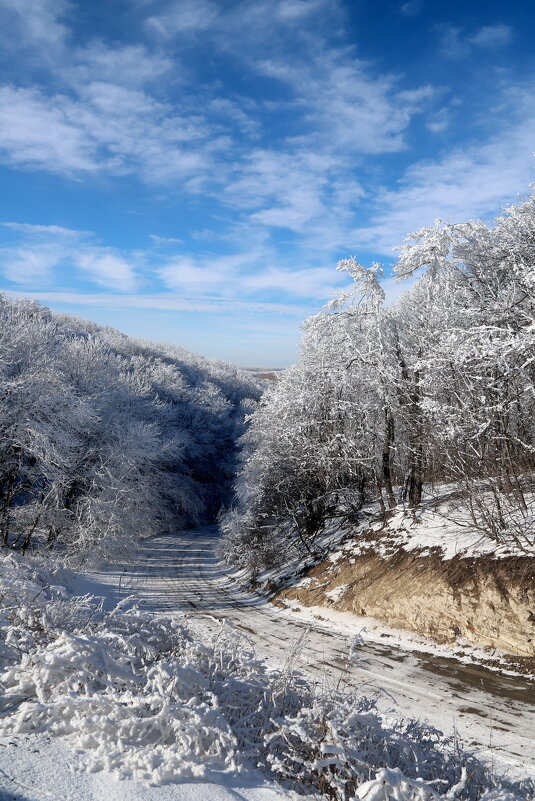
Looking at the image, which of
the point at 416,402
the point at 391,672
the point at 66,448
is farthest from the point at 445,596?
the point at 66,448

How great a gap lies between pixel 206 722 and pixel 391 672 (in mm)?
7100

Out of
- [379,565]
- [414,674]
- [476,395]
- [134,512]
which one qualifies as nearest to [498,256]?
[476,395]

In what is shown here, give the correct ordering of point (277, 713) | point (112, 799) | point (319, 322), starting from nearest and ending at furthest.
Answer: point (112, 799) → point (277, 713) → point (319, 322)

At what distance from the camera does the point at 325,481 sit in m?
18.2

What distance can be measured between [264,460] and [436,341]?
31.9ft

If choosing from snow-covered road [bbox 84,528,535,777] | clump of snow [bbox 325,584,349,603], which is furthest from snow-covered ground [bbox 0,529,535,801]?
clump of snow [bbox 325,584,349,603]

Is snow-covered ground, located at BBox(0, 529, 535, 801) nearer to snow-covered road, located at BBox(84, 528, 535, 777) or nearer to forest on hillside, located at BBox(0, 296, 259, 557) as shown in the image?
snow-covered road, located at BBox(84, 528, 535, 777)

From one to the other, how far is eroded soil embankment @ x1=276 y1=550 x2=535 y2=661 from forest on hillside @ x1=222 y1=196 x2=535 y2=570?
37.7 inches

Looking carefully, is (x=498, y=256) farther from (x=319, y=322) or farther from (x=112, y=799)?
(x=112, y=799)

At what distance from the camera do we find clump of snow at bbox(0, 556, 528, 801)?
292cm

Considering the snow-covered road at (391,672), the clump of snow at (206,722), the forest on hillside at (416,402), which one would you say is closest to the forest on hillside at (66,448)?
the snow-covered road at (391,672)

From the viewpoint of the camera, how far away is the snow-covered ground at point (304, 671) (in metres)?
2.63

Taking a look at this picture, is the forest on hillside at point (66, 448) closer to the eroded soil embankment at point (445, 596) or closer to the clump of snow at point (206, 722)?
the eroded soil embankment at point (445, 596)

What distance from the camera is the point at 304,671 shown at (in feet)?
27.9
